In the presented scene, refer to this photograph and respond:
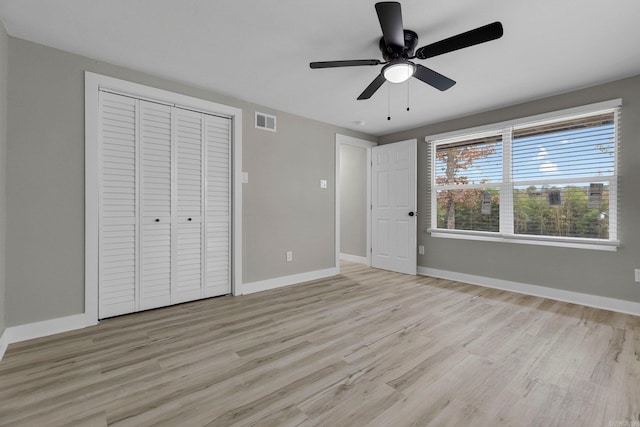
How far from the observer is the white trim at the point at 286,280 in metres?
3.74

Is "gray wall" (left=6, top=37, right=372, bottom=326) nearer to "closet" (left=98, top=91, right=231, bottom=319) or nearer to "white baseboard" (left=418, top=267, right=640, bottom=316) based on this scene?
"closet" (left=98, top=91, right=231, bottom=319)

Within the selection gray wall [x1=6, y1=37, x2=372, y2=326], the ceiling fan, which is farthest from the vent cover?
the ceiling fan

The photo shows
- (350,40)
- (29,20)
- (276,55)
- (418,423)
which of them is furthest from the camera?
(276,55)

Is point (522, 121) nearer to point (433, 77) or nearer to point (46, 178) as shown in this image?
point (433, 77)

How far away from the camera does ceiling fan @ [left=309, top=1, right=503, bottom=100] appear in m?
1.74

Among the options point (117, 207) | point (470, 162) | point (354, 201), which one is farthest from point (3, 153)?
point (470, 162)

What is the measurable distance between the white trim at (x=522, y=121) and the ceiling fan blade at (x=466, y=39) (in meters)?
2.36

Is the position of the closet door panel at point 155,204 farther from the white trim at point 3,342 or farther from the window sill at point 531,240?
the window sill at point 531,240

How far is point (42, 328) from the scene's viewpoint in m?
2.43

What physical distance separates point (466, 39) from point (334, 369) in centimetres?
230

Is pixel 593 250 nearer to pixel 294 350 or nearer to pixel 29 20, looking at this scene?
pixel 294 350

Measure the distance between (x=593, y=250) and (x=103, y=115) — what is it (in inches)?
207

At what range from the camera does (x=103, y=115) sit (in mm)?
2777

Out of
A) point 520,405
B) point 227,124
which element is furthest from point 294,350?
point 227,124
